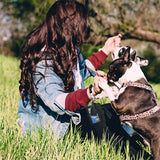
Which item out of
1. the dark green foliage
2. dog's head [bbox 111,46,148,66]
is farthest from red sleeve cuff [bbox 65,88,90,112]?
the dark green foliage

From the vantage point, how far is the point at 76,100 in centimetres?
204

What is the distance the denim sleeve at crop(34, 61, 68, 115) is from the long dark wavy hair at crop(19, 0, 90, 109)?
7 centimetres

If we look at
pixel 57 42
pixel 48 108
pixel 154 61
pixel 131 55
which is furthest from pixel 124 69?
pixel 154 61

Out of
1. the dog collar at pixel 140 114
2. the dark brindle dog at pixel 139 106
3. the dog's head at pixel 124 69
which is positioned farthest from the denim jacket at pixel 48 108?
the dog's head at pixel 124 69

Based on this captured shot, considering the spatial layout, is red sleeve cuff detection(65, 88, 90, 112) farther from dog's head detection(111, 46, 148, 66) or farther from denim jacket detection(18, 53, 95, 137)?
dog's head detection(111, 46, 148, 66)

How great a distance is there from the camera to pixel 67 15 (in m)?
2.43

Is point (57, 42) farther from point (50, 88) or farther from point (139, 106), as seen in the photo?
point (139, 106)

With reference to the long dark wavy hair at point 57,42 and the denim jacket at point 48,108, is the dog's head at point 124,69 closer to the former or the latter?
the long dark wavy hair at point 57,42

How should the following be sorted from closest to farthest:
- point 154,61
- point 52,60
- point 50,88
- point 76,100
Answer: point 76,100
point 50,88
point 52,60
point 154,61

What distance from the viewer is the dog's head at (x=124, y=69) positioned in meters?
2.91

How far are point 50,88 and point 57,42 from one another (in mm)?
563

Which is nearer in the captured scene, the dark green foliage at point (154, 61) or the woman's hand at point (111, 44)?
the woman's hand at point (111, 44)

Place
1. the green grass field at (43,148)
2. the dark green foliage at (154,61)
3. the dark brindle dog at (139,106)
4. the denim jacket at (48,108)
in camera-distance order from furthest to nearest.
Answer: the dark green foliage at (154,61)
the dark brindle dog at (139,106)
the denim jacket at (48,108)
the green grass field at (43,148)

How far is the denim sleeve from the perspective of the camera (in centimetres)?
208
